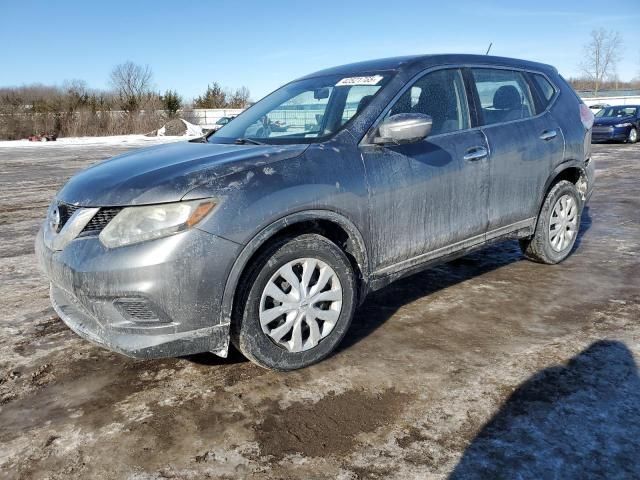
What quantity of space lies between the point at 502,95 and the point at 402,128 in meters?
1.54

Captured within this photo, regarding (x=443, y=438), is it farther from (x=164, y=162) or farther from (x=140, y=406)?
(x=164, y=162)

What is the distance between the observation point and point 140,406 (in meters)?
2.61

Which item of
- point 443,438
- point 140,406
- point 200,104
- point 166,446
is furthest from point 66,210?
point 200,104

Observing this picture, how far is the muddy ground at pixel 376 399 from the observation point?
84.9 inches

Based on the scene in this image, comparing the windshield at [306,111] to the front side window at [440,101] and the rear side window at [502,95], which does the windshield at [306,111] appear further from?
the rear side window at [502,95]

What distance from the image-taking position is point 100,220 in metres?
2.60

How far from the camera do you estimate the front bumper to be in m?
2.45

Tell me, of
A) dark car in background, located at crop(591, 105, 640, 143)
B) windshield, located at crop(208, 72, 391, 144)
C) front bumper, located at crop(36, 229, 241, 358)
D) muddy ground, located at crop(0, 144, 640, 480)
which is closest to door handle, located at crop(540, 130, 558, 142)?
muddy ground, located at crop(0, 144, 640, 480)

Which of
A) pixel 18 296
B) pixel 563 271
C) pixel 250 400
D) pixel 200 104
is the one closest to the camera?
pixel 250 400

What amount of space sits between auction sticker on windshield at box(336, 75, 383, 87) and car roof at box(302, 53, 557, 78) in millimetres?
93

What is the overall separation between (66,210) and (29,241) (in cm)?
379

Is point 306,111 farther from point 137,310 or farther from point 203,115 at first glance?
point 203,115

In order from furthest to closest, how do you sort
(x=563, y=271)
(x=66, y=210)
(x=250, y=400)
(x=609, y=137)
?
1. (x=609, y=137)
2. (x=563, y=271)
3. (x=66, y=210)
4. (x=250, y=400)

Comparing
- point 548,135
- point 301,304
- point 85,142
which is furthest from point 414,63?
point 85,142
